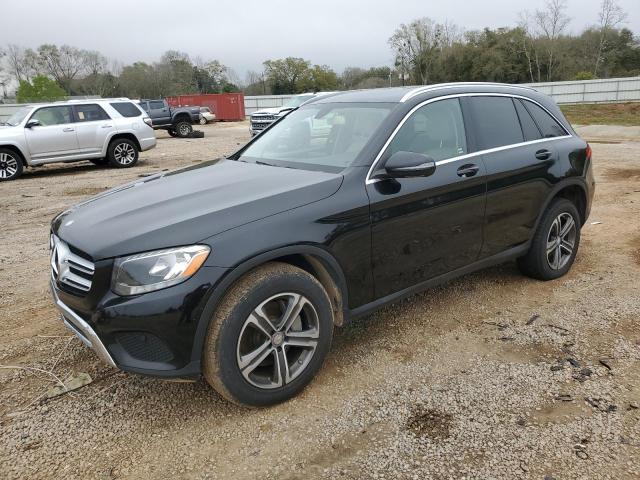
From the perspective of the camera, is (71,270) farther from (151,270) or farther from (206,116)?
(206,116)

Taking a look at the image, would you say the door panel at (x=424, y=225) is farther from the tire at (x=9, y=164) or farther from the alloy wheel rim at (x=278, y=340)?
the tire at (x=9, y=164)

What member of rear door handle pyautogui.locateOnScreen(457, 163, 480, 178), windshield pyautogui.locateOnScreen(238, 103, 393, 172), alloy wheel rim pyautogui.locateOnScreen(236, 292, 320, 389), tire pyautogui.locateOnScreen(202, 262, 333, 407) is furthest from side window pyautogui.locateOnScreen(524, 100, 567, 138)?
alloy wheel rim pyautogui.locateOnScreen(236, 292, 320, 389)

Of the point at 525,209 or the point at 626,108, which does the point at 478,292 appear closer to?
the point at 525,209

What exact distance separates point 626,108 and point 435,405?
3270cm

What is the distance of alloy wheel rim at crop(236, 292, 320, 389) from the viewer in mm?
2730

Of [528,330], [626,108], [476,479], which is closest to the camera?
[476,479]

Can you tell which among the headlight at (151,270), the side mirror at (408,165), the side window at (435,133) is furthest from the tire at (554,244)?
the headlight at (151,270)

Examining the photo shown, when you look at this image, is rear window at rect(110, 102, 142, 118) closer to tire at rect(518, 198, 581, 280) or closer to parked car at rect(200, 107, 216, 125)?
tire at rect(518, 198, 581, 280)

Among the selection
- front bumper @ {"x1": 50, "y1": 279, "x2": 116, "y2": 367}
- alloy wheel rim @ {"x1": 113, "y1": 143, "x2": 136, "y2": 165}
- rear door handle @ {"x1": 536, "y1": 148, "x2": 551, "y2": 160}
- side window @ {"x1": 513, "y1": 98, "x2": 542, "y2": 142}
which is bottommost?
front bumper @ {"x1": 50, "y1": 279, "x2": 116, "y2": 367}

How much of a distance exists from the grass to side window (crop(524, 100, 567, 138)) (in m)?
22.5

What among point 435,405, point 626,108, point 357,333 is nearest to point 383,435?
point 435,405

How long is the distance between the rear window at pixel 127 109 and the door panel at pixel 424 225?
38.3 ft

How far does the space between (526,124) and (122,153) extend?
11.4 meters

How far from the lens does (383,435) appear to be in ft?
8.68
